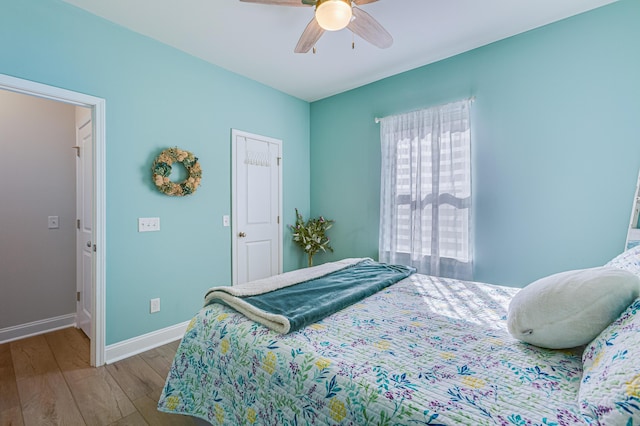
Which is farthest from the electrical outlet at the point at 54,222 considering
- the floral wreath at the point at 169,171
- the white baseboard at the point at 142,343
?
the white baseboard at the point at 142,343

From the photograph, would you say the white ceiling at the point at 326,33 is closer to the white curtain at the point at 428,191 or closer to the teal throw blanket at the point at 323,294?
the white curtain at the point at 428,191

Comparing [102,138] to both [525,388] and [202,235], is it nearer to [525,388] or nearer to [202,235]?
[202,235]

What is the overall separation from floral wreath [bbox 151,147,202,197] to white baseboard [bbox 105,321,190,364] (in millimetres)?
1277

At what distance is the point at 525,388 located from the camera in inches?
34.0

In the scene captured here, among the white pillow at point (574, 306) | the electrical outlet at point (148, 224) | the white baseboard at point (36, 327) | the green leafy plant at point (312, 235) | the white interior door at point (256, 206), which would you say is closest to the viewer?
the white pillow at point (574, 306)

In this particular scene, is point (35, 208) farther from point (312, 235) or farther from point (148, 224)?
point (312, 235)

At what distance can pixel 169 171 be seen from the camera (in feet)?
8.48

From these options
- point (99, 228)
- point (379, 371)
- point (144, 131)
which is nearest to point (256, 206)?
point (144, 131)

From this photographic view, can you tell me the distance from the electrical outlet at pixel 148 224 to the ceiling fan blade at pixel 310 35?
191cm

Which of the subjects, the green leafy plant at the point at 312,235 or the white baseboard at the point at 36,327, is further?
the green leafy plant at the point at 312,235

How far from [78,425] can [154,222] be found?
1.47 m

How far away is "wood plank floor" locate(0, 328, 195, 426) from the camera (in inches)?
67.5

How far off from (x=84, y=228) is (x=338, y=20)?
2.95 m

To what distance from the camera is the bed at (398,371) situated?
30.3 inches
